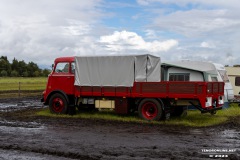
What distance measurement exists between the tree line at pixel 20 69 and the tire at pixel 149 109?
4743 inches

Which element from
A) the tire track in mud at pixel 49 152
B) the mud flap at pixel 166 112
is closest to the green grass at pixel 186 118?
the mud flap at pixel 166 112

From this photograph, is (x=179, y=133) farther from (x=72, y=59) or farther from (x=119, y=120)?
(x=72, y=59)

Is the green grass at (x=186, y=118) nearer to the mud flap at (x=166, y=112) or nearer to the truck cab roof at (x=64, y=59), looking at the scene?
the mud flap at (x=166, y=112)

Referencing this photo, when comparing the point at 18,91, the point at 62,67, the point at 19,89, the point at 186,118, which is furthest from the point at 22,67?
the point at 186,118

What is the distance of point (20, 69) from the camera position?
460 ft

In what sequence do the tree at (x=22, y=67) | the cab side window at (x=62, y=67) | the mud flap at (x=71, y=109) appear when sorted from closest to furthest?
the mud flap at (x=71, y=109)
the cab side window at (x=62, y=67)
the tree at (x=22, y=67)

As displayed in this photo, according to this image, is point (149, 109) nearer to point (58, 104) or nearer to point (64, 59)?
point (58, 104)

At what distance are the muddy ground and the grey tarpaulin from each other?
7.07ft

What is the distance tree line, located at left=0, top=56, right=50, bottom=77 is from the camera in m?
134

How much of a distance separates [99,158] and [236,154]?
10.8 feet

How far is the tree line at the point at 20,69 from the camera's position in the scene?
134 m

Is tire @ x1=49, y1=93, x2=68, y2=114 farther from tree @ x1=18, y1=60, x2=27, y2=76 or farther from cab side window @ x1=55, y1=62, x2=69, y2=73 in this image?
tree @ x1=18, y1=60, x2=27, y2=76

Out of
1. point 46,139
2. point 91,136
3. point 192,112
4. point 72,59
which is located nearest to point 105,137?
point 91,136

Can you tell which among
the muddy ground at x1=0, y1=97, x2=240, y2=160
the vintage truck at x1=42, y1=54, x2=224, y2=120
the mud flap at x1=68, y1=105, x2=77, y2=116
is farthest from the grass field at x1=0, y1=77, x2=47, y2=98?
the muddy ground at x1=0, y1=97, x2=240, y2=160
